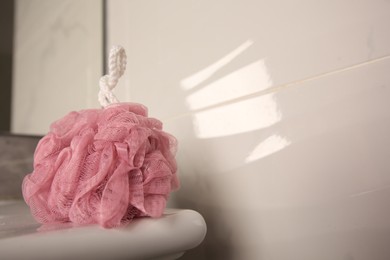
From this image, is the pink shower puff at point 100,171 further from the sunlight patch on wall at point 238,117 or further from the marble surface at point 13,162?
the marble surface at point 13,162

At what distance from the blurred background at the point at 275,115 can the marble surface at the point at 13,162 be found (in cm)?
3

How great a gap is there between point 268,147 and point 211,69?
0.15m

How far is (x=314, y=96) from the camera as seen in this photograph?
0.35 m

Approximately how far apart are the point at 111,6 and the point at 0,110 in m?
0.32

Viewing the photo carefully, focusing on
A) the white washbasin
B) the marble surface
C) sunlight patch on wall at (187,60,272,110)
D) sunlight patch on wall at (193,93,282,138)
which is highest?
sunlight patch on wall at (187,60,272,110)


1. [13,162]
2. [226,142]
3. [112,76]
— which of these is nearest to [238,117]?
[226,142]

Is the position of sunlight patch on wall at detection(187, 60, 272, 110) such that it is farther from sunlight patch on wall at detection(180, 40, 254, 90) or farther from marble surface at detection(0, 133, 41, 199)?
marble surface at detection(0, 133, 41, 199)

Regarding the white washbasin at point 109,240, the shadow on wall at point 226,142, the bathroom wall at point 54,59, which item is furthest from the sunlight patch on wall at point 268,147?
the bathroom wall at point 54,59

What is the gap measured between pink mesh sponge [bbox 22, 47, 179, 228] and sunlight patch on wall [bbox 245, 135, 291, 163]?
0.12 m

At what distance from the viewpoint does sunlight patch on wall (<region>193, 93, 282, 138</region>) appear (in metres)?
0.39

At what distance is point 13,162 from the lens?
0.61m

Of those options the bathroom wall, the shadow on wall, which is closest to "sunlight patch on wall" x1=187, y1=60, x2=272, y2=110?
the shadow on wall

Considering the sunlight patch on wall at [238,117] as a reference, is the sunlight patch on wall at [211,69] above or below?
above

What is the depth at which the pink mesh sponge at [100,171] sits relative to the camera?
11.2 inches
